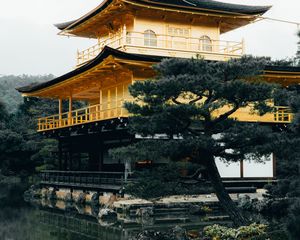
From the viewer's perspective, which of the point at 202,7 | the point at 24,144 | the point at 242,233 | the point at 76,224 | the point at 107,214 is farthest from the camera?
the point at 24,144

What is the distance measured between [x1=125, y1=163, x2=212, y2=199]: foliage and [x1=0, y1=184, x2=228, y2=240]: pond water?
81.5 inches

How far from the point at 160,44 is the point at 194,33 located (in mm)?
Result: 2595

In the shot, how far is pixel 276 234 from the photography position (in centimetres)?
1755

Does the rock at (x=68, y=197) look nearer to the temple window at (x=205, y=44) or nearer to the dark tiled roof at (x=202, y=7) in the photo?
the dark tiled roof at (x=202, y=7)

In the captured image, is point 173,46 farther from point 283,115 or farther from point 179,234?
point 179,234

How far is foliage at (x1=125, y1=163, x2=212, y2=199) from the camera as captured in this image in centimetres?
1806

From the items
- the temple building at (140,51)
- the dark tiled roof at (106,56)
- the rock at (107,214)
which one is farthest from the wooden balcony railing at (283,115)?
the rock at (107,214)

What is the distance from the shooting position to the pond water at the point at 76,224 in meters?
20.3

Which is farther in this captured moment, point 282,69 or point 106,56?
point 282,69

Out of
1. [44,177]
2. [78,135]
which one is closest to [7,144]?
[44,177]

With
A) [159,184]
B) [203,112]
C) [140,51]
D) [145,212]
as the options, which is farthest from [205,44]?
[159,184]

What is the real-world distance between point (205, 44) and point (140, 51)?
17.0ft

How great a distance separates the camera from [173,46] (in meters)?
30.6

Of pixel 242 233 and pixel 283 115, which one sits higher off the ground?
pixel 283 115
